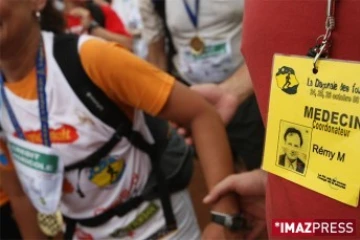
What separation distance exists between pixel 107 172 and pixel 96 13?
6.12 feet

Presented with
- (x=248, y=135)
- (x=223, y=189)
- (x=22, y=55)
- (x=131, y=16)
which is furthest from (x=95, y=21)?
(x=223, y=189)

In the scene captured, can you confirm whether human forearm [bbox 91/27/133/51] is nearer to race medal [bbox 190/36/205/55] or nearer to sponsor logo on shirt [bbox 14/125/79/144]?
race medal [bbox 190/36/205/55]

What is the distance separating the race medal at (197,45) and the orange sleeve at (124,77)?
72cm

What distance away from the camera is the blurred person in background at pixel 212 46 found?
6.01 feet

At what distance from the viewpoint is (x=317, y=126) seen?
1.80ft

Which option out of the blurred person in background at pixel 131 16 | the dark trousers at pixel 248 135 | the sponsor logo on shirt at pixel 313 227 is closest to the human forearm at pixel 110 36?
the blurred person in background at pixel 131 16

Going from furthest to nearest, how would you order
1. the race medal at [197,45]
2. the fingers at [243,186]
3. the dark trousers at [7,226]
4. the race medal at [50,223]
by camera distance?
1. the race medal at [197,45]
2. the dark trousers at [7,226]
3. the race medal at [50,223]
4. the fingers at [243,186]

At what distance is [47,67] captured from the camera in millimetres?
1272

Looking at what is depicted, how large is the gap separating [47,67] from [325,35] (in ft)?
2.84

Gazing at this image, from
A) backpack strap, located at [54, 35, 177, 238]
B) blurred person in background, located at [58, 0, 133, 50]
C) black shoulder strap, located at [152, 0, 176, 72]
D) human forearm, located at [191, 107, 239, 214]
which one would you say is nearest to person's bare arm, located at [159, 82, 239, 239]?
human forearm, located at [191, 107, 239, 214]

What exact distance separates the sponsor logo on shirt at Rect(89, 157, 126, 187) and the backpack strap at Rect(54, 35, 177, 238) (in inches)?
0.7

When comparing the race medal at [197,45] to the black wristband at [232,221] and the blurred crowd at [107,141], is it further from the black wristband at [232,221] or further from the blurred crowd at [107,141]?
the black wristband at [232,221]

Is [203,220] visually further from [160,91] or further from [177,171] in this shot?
[160,91]

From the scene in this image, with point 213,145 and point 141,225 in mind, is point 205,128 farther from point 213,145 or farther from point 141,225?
point 141,225
